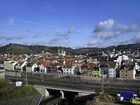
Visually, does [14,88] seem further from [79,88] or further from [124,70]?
[124,70]

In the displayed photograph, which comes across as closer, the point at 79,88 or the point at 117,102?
the point at 117,102

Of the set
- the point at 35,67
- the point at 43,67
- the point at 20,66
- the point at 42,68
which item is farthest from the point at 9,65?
the point at 43,67

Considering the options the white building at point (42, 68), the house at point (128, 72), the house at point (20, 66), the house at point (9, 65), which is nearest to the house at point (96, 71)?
the house at point (128, 72)

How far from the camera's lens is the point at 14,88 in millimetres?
41875

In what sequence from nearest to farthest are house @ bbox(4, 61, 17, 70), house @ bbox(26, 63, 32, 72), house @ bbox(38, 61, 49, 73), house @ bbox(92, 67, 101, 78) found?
1. house @ bbox(92, 67, 101, 78)
2. house @ bbox(38, 61, 49, 73)
3. house @ bbox(26, 63, 32, 72)
4. house @ bbox(4, 61, 17, 70)

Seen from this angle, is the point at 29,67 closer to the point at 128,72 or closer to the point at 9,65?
the point at 9,65

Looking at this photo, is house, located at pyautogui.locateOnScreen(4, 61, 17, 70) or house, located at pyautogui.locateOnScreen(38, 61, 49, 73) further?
house, located at pyautogui.locateOnScreen(4, 61, 17, 70)

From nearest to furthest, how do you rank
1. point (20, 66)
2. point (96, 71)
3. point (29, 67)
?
point (96, 71), point (29, 67), point (20, 66)

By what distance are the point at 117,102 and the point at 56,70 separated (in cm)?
4269

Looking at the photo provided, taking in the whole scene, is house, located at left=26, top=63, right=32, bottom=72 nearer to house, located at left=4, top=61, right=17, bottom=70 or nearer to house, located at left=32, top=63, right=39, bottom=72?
house, located at left=32, top=63, right=39, bottom=72

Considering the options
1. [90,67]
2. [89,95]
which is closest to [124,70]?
[90,67]

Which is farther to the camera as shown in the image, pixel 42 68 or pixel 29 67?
pixel 29 67

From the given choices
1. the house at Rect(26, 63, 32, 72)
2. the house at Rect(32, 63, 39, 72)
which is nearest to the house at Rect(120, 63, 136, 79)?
the house at Rect(32, 63, 39, 72)

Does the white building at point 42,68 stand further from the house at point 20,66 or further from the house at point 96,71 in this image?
the house at point 96,71
